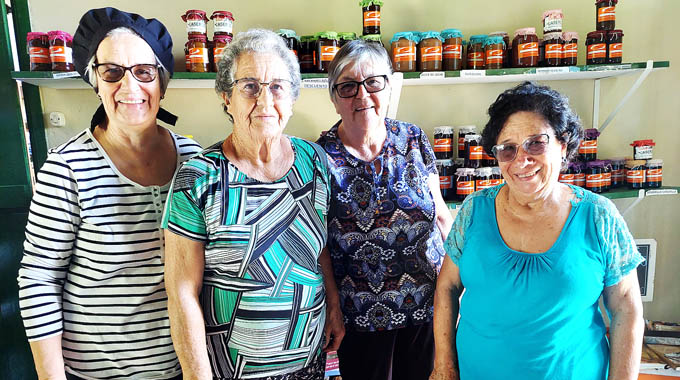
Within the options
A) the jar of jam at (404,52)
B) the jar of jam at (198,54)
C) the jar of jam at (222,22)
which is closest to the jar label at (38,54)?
the jar of jam at (198,54)

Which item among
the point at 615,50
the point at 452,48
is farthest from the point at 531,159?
the point at 615,50

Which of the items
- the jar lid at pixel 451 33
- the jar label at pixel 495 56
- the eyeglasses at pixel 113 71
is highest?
the jar lid at pixel 451 33

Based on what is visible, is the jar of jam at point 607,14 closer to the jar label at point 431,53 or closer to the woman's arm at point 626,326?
the jar label at point 431,53

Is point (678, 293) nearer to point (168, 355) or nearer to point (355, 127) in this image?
point (355, 127)

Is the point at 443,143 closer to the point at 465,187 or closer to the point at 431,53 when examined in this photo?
the point at 465,187

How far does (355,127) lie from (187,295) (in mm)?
670

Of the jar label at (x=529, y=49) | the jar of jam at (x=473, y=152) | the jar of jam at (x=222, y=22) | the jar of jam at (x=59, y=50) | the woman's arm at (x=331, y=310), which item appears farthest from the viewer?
the jar of jam at (x=473, y=152)

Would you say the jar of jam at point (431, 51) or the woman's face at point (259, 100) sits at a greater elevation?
the jar of jam at point (431, 51)

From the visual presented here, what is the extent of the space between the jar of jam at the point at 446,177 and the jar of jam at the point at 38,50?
176cm

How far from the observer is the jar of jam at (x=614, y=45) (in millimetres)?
1936

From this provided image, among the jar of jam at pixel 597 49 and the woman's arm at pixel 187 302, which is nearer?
the woman's arm at pixel 187 302

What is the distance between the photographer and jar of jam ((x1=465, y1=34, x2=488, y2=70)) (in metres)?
1.96

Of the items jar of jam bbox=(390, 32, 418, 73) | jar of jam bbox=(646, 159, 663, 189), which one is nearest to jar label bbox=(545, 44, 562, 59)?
jar of jam bbox=(390, 32, 418, 73)

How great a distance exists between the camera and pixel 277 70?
0.99 m
